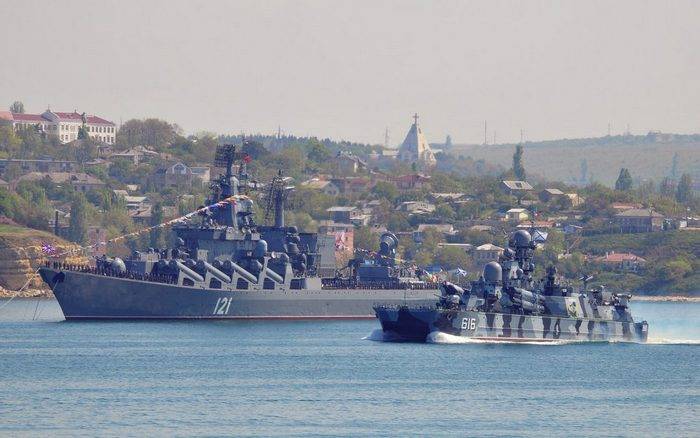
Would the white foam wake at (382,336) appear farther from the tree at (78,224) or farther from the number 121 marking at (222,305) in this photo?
the tree at (78,224)

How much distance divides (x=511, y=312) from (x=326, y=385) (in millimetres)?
17895

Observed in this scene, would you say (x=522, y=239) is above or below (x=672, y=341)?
above

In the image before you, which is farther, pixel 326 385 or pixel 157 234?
pixel 157 234

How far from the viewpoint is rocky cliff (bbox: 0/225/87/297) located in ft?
471

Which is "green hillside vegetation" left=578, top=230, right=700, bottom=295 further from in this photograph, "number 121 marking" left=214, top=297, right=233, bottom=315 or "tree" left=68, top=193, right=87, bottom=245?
"number 121 marking" left=214, top=297, right=233, bottom=315

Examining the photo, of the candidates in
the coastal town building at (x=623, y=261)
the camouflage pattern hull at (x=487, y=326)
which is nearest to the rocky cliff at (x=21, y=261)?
the coastal town building at (x=623, y=261)

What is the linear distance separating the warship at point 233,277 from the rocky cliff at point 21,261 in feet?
130

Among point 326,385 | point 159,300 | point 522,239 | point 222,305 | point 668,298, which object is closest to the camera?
point 326,385

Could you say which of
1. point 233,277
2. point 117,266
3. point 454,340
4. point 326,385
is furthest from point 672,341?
point 326,385

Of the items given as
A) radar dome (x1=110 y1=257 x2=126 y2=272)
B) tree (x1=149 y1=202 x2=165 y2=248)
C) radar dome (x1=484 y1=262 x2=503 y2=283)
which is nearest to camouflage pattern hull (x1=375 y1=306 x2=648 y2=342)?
radar dome (x1=484 y1=262 x2=503 y2=283)

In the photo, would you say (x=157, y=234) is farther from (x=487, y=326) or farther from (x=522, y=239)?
(x=487, y=326)

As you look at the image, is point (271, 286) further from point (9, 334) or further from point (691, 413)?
point (691, 413)

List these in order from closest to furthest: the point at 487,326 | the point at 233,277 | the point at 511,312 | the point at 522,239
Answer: the point at 487,326 < the point at 511,312 < the point at 522,239 < the point at 233,277

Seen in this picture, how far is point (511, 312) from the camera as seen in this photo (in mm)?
78438
